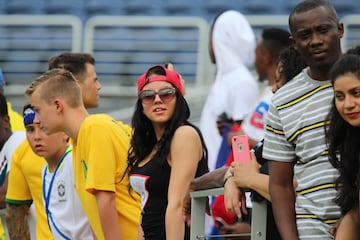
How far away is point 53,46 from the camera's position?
12.6 m

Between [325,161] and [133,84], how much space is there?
7.22 metres

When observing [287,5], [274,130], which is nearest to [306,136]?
[274,130]

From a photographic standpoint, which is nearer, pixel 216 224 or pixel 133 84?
pixel 216 224

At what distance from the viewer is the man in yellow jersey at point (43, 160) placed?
8117 millimetres

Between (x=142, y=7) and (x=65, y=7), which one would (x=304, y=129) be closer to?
(x=142, y=7)

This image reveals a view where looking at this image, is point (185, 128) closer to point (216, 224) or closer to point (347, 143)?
point (347, 143)

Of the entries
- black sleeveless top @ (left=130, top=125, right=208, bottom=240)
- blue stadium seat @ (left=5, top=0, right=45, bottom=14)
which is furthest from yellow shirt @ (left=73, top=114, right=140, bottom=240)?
blue stadium seat @ (left=5, top=0, right=45, bottom=14)

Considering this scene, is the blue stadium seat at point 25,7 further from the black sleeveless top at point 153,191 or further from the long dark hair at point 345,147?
the long dark hair at point 345,147

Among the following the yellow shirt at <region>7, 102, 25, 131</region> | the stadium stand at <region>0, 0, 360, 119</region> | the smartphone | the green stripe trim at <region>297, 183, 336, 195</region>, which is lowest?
the green stripe trim at <region>297, 183, 336, 195</region>

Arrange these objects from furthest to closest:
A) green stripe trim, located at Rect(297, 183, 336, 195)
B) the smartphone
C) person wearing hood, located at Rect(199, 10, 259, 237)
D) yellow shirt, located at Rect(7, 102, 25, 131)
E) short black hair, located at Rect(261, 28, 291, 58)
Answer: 1. person wearing hood, located at Rect(199, 10, 259, 237)
2. yellow shirt, located at Rect(7, 102, 25, 131)
3. short black hair, located at Rect(261, 28, 291, 58)
4. the smartphone
5. green stripe trim, located at Rect(297, 183, 336, 195)

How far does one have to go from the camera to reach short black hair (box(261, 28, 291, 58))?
30.4 feet

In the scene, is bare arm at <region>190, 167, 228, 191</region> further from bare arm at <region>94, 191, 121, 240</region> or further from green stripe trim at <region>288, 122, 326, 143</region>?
bare arm at <region>94, 191, 121, 240</region>

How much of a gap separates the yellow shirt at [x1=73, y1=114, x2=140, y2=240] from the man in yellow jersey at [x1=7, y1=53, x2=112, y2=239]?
785 millimetres

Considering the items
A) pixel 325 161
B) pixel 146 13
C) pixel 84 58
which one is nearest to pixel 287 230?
pixel 325 161
